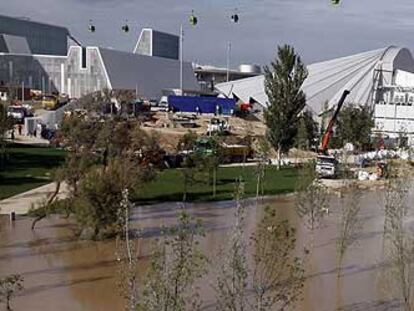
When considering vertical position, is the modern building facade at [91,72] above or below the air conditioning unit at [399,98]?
above

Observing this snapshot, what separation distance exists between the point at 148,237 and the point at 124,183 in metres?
1.41

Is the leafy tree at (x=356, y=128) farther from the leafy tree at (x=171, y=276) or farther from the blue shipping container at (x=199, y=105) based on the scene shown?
the leafy tree at (x=171, y=276)

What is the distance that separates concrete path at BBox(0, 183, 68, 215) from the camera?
2075 cm

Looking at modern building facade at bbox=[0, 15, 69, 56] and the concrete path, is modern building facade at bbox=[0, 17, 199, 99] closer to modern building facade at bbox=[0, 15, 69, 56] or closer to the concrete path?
modern building facade at bbox=[0, 15, 69, 56]

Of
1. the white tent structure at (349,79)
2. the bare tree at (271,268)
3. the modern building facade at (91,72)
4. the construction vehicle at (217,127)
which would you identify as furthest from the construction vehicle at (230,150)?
the modern building facade at (91,72)

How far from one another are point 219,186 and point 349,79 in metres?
47.6

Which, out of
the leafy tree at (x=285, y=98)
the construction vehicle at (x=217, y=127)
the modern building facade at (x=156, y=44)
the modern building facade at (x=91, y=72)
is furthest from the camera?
the modern building facade at (x=156, y=44)

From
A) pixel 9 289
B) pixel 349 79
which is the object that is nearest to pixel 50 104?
pixel 349 79

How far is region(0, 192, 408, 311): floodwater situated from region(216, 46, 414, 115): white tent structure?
4875 cm

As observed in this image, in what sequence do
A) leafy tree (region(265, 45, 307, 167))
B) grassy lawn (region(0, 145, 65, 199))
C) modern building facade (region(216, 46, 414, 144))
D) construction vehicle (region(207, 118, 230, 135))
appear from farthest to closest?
modern building facade (region(216, 46, 414, 144)), construction vehicle (region(207, 118, 230, 135)), leafy tree (region(265, 45, 307, 167)), grassy lawn (region(0, 145, 65, 199))

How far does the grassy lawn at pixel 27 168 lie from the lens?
81.8 ft

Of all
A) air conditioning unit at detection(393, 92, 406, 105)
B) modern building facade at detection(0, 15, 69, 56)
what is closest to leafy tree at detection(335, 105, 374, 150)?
air conditioning unit at detection(393, 92, 406, 105)

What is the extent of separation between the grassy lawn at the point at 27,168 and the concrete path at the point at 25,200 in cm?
49

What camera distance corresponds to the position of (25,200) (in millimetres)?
22234
